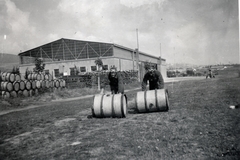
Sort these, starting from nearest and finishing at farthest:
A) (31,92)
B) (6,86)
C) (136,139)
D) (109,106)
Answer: (136,139) < (109,106) < (6,86) < (31,92)

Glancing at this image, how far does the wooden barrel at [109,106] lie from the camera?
6574 mm

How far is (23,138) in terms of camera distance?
17.7 ft

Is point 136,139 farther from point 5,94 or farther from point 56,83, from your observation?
point 56,83

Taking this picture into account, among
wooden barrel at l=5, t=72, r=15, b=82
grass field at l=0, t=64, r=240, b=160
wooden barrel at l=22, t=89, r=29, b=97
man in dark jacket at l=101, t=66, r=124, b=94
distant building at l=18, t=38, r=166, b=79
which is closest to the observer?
grass field at l=0, t=64, r=240, b=160

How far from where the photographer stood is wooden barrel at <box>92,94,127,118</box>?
6.57m

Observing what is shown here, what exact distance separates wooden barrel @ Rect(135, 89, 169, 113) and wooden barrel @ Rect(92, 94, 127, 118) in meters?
0.71

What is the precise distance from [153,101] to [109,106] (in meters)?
1.55

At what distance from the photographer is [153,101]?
6.95m

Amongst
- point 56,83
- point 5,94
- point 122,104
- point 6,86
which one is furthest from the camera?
point 56,83

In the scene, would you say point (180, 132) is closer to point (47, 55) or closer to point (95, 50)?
point (95, 50)

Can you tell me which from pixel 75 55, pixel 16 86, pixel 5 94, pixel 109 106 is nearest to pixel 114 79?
pixel 109 106

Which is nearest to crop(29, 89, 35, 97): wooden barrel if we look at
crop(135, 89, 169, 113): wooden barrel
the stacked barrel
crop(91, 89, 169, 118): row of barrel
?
the stacked barrel

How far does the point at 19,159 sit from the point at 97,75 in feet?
68.1

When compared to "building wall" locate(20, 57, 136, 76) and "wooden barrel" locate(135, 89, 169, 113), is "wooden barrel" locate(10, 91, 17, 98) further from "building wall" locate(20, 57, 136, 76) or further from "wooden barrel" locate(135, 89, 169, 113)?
"building wall" locate(20, 57, 136, 76)
